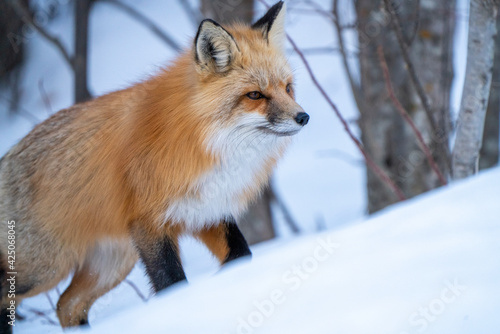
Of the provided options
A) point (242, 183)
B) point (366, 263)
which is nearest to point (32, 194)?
point (242, 183)

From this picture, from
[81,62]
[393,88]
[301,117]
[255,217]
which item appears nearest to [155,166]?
[301,117]

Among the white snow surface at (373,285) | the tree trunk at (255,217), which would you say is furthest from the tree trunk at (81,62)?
the white snow surface at (373,285)

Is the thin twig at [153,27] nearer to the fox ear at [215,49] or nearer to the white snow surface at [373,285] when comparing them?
the fox ear at [215,49]

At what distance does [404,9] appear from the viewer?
5.89 meters

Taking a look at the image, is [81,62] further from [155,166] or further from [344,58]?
[155,166]

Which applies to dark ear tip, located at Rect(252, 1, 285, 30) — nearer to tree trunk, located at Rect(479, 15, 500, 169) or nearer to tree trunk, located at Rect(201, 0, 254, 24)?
tree trunk, located at Rect(201, 0, 254, 24)

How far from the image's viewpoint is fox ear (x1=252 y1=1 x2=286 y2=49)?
136 inches

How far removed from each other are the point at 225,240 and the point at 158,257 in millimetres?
462

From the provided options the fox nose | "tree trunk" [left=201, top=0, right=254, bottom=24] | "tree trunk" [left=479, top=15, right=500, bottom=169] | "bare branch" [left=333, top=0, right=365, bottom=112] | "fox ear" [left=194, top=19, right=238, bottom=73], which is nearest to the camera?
the fox nose

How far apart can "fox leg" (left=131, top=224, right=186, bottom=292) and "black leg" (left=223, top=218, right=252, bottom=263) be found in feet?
1.11

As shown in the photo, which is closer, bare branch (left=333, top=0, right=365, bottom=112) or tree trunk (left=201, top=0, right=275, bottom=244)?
bare branch (left=333, top=0, right=365, bottom=112)

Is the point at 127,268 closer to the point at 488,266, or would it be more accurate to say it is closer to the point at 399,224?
the point at 399,224

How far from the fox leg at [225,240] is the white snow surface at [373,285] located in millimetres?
848

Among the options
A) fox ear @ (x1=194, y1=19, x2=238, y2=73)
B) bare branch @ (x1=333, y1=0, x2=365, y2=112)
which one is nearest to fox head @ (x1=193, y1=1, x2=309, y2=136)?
fox ear @ (x1=194, y1=19, x2=238, y2=73)
